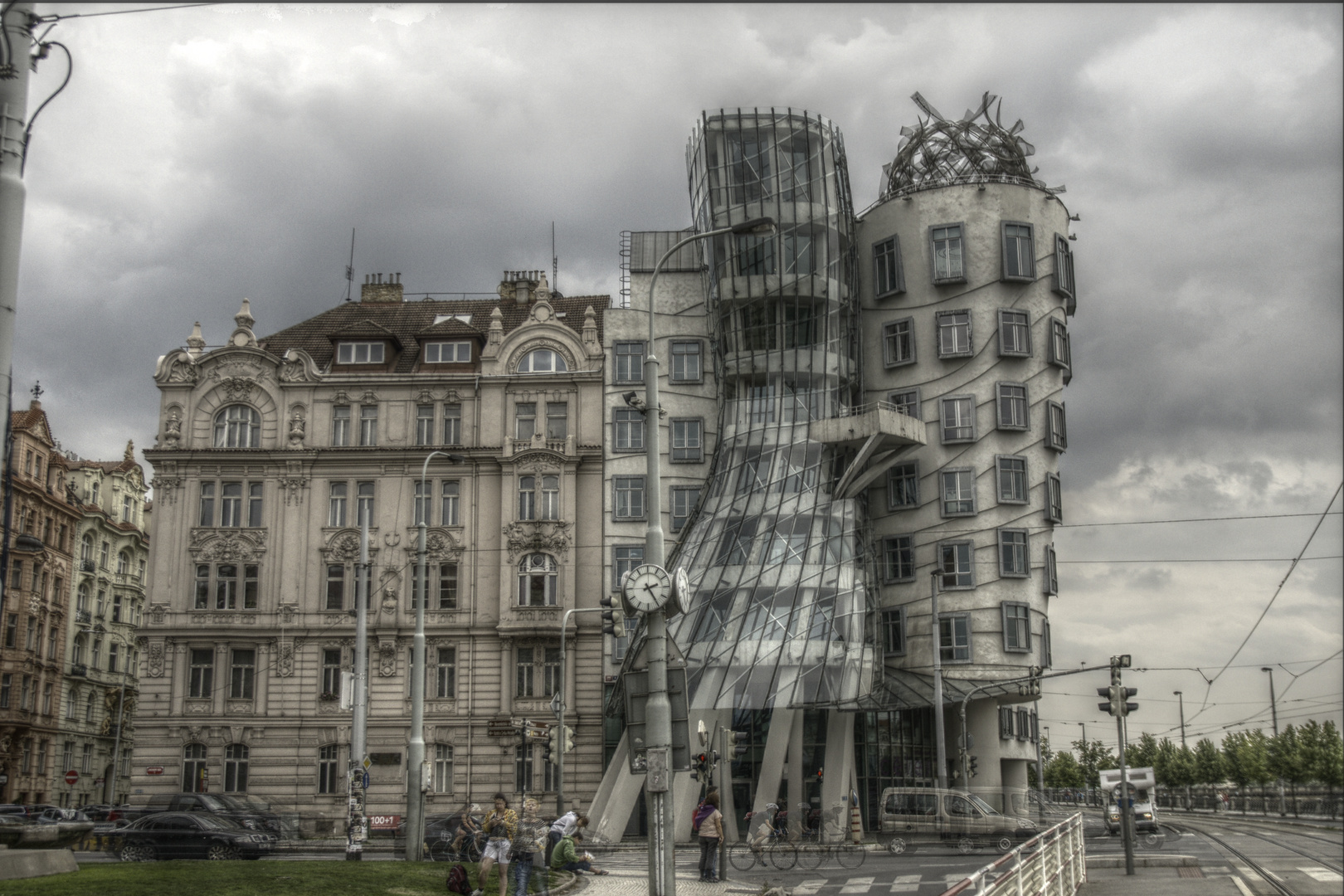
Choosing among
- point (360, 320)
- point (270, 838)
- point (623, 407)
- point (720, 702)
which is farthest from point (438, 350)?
point (270, 838)

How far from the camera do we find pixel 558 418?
59.8 m

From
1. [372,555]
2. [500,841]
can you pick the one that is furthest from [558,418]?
[500,841]

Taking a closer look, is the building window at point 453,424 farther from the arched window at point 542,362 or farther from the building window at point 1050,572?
the building window at point 1050,572

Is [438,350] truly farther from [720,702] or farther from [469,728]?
[720,702]

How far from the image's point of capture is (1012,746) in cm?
5838

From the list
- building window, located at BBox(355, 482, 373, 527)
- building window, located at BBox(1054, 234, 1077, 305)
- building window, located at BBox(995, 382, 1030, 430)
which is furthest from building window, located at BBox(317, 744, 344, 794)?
building window, located at BBox(1054, 234, 1077, 305)

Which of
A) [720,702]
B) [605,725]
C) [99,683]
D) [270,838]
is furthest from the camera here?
[99,683]

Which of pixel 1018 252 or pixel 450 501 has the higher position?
pixel 1018 252

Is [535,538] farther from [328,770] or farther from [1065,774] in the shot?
[1065,774]

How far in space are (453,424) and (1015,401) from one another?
23699mm

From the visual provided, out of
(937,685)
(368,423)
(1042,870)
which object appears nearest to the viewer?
(1042,870)

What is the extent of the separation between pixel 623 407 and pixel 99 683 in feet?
147

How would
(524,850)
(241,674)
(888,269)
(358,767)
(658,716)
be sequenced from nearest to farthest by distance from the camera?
(658,716) < (524,850) < (358,767) < (241,674) < (888,269)

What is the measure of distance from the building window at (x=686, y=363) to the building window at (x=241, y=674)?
2152 centimetres
